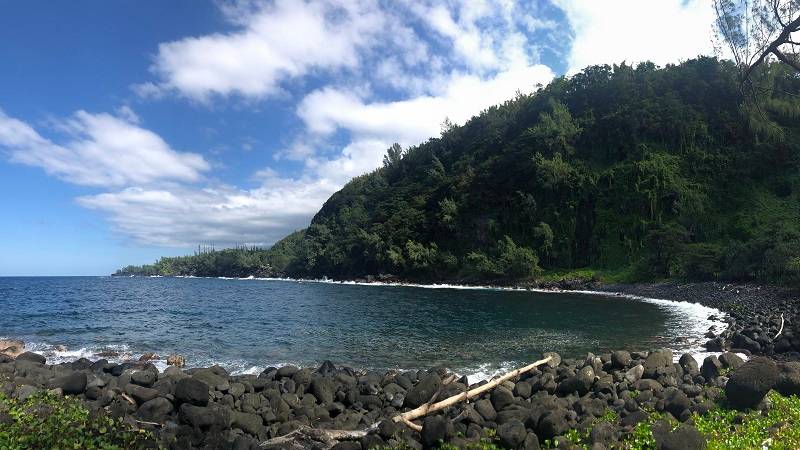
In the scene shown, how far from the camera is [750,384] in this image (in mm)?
10586

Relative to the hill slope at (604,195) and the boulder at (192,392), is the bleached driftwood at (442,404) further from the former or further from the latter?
the hill slope at (604,195)

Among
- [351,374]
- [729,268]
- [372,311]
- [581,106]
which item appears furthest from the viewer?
[581,106]

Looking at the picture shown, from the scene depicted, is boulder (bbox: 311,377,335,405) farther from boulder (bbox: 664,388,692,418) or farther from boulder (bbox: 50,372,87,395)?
boulder (bbox: 664,388,692,418)

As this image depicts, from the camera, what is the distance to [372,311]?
47000 millimetres

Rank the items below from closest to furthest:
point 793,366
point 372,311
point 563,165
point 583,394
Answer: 1. point 793,366
2. point 583,394
3. point 372,311
4. point 563,165

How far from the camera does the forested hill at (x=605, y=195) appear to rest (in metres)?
79.3

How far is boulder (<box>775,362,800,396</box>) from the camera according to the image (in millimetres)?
11797

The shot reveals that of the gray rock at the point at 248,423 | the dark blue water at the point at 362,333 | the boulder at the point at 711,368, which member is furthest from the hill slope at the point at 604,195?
the gray rock at the point at 248,423

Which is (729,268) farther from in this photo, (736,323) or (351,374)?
(351,374)

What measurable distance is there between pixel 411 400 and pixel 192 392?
21.0ft

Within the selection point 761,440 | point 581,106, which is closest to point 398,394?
point 761,440

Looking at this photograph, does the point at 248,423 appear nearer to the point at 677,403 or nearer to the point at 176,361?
the point at 677,403

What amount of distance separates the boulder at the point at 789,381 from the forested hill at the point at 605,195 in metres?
43.2

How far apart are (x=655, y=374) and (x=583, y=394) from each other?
280 cm
